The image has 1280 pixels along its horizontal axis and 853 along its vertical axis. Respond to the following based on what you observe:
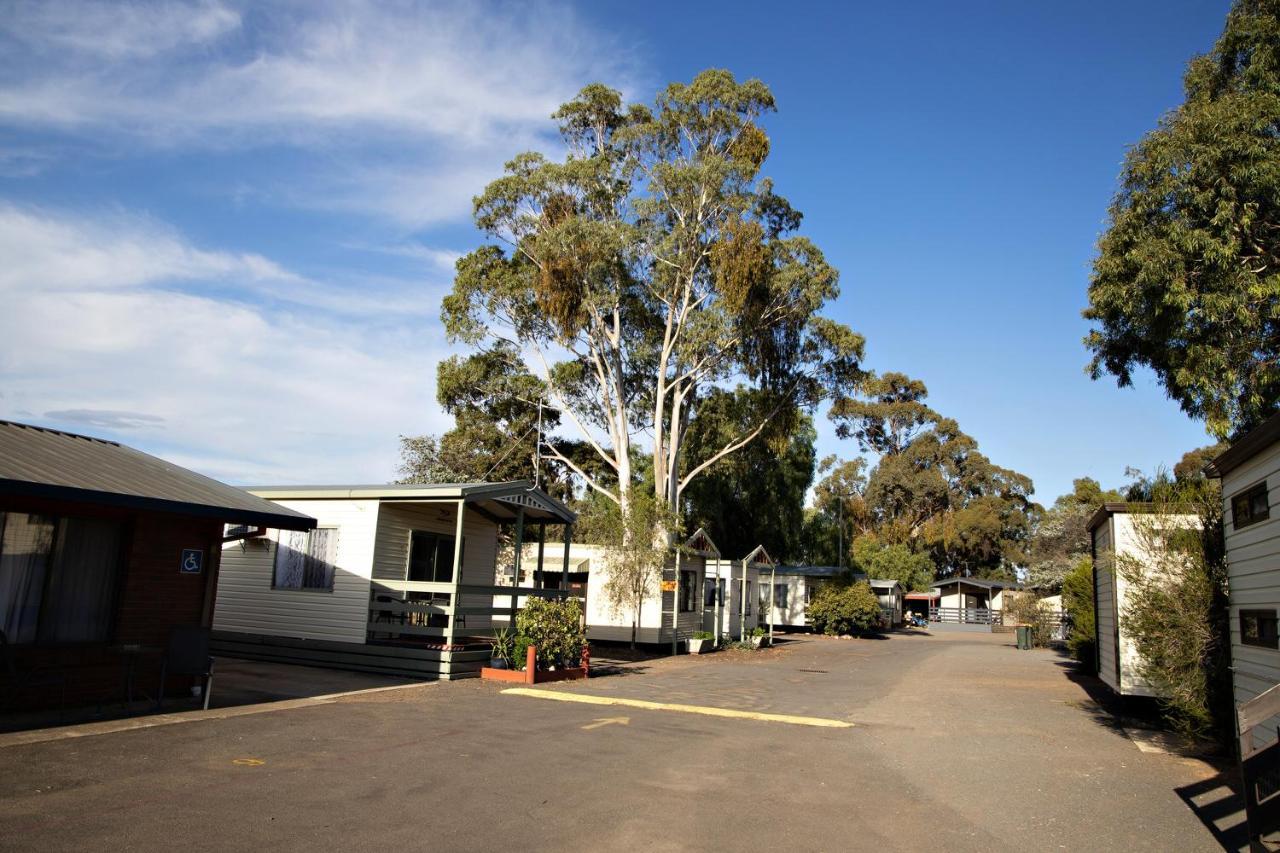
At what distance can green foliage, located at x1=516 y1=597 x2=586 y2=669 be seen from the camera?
1496 cm

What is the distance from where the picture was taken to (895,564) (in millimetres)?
56375

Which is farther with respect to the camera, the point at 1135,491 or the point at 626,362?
the point at 626,362

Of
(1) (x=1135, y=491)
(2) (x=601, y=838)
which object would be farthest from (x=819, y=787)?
(1) (x=1135, y=491)

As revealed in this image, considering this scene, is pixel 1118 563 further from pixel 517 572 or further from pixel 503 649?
pixel 503 649

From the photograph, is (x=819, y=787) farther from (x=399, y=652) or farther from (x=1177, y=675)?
(x=399, y=652)

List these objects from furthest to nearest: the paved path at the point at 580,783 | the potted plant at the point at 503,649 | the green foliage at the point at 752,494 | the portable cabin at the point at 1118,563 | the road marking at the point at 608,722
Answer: the green foliage at the point at 752,494 < the potted plant at the point at 503,649 < the portable cabin at the point at 1118,563 < the road marking at the point at 608,722 < the paved path at the point at 580,783

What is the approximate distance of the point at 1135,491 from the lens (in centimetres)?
1811

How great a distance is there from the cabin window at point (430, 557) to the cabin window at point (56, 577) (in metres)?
6.74

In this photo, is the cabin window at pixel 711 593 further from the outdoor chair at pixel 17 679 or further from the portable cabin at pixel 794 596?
the outdoor chair at pixel 17 679

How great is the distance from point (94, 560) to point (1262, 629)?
41.1 ft

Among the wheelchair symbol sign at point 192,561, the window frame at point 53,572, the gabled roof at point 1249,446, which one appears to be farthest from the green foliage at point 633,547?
the gabled roof at point 1249,446

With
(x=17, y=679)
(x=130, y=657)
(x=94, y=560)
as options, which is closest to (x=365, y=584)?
(x=130, y=657)

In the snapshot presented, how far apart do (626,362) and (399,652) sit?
1564cm

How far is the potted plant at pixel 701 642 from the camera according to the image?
2488 centimetres
